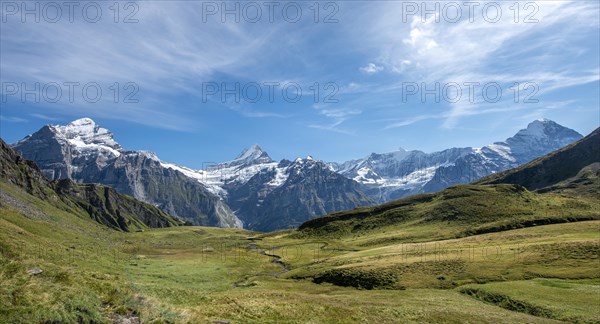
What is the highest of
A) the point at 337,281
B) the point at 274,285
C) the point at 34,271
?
the point at 34,271

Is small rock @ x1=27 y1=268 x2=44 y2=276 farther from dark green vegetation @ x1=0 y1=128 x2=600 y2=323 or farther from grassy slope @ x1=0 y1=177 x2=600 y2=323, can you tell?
grassy slope @ x1=0 y1=177 x2=600 y2=323

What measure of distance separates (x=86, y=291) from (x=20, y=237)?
2096 inches

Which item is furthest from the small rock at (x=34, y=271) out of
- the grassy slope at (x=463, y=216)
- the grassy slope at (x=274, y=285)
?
the grassy slope at (x=463, y=216)

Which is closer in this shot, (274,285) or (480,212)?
(274,285)

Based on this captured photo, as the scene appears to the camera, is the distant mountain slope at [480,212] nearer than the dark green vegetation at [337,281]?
No

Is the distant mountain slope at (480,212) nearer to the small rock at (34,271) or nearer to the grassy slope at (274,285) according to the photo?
the grassy slope at (274,285)

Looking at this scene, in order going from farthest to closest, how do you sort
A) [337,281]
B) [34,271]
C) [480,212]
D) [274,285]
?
[480,212], [337,281], [274,285], [34,271]

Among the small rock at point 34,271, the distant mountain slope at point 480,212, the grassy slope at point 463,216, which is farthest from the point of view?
the distant mountain slope at point 480,212

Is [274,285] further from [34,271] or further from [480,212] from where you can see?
[480,212]

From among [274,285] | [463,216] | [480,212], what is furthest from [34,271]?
[480,212]

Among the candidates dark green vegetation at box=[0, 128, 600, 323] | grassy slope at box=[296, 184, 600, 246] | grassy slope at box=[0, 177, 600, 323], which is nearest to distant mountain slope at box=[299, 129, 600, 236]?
grassy slope at box=[296, 184, 600, 246]

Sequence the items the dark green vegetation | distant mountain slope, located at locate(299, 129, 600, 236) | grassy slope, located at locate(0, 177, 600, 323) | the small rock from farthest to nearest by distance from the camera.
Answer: distant mountain slope, located at locate(299, 129, 600, 236) < the dark green vegetation < the small rock < grassy slope, located at locate(0, 177, 600, 323)

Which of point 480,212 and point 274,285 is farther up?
point 480,212

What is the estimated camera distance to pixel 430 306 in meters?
46.7
